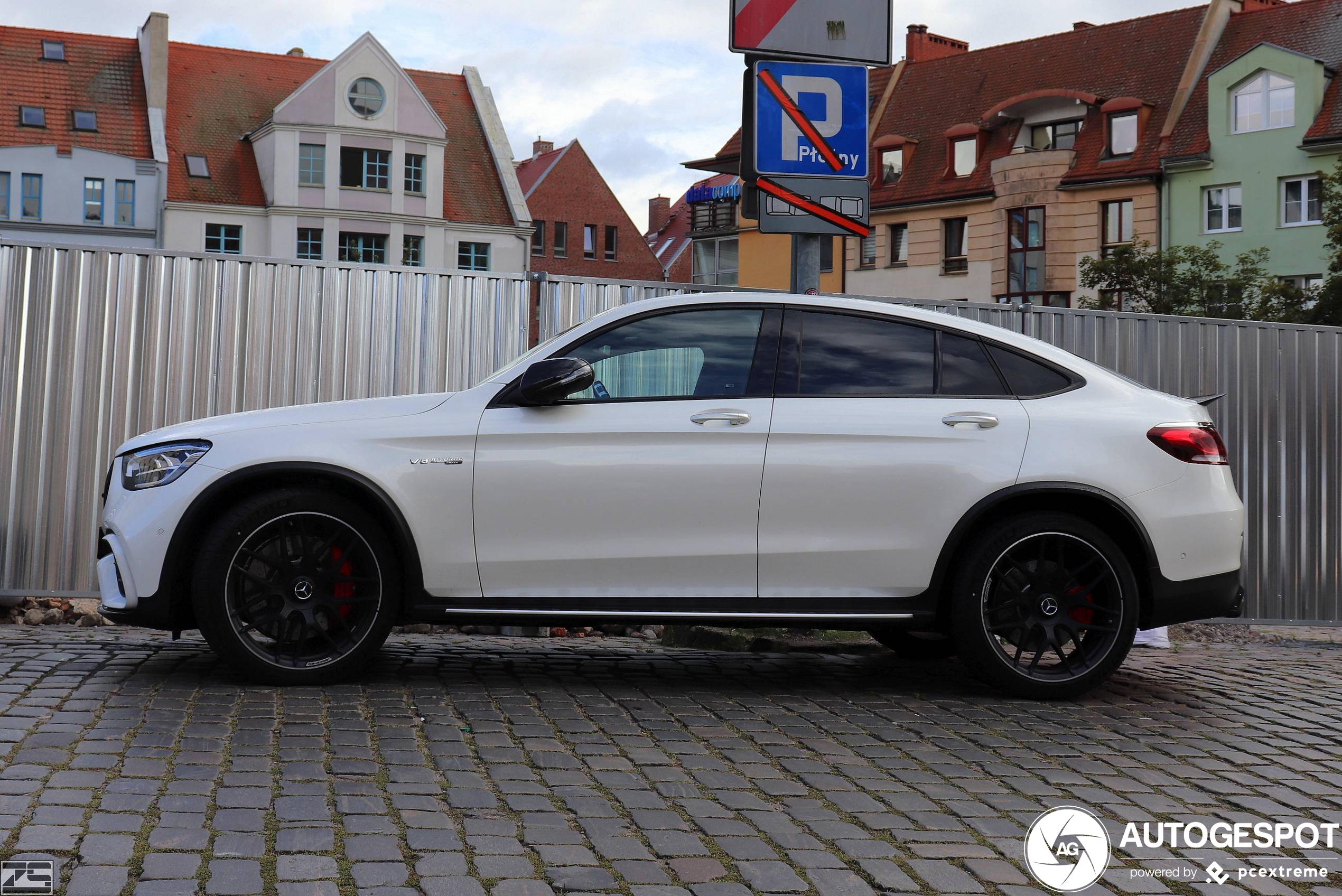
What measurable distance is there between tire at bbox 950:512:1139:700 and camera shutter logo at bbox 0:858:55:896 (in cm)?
370

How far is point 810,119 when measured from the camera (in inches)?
297

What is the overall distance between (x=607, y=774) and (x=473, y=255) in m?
53.2

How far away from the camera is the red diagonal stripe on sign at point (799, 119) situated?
7508 millimetres

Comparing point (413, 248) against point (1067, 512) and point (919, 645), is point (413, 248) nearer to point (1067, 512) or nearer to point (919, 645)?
point (919, 645)

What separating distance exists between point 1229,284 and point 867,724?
35.1 metres

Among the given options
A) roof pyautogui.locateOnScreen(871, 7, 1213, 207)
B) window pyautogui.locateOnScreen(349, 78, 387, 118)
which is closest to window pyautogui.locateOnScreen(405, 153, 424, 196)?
window pyautogui.locateOnScreen(349, 78, 387, 118)

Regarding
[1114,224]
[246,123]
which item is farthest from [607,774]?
[246,123]

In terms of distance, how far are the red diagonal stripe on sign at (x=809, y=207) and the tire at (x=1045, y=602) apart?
1.99m

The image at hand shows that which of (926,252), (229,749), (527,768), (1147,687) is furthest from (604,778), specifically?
(926,252)

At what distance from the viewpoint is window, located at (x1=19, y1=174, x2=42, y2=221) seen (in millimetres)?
52406

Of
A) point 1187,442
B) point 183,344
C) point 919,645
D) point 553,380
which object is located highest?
point 183,344

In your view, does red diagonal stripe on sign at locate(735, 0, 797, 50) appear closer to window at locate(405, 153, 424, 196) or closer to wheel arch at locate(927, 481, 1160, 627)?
wheel arch at locate(927, 481, 1160, 627)

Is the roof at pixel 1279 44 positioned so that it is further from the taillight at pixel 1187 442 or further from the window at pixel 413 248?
the taillight at pixel 1187 442

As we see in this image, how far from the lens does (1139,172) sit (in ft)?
145
